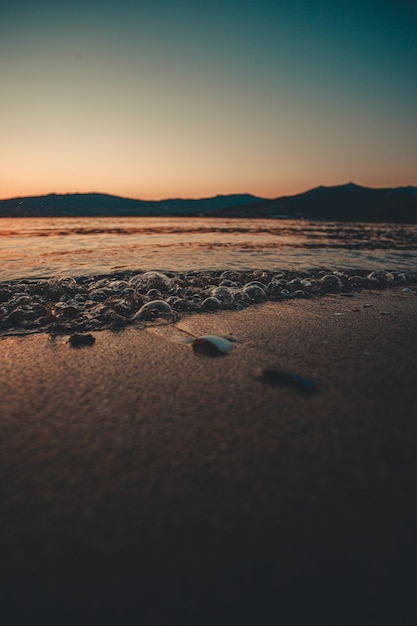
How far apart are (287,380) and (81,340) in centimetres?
136

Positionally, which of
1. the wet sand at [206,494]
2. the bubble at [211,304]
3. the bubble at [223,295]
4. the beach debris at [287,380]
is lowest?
the wet sand at [206,494]

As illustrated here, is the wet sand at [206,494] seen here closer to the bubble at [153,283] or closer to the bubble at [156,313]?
the bubble at [156,313]

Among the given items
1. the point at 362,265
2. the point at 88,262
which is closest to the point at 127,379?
the point at 88,262

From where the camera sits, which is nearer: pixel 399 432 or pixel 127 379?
pixel 399 432

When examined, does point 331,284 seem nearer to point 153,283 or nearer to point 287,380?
point 153,283

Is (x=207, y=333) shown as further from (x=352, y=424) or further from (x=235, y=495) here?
(x=235, y=495)

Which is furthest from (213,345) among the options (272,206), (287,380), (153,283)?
(272,206)

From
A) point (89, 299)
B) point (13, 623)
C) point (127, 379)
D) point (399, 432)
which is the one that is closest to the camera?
point (13, 623)

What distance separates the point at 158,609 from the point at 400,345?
198 centimetres

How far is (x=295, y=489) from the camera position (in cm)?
94

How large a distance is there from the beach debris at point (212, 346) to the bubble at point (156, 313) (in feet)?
1.99

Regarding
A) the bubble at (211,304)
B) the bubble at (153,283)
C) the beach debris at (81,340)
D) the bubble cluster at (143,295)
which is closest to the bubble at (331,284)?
the bubble cluster at (143,295)

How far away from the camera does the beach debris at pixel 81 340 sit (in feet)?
6.89

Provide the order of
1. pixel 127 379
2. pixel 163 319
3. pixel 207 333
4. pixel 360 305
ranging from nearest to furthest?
pixel 127 379
pixel 207 333
pixel 163 319
pixel 360 305
